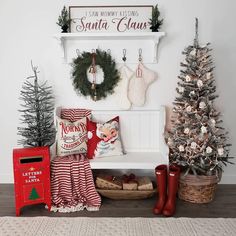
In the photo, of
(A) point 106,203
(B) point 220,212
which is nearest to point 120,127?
(A) point 106,203

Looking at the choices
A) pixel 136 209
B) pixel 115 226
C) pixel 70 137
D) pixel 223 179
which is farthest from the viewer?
pixel 223 179

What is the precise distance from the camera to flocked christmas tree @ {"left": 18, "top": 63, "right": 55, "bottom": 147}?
9.69 feet

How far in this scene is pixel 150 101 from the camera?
313cm

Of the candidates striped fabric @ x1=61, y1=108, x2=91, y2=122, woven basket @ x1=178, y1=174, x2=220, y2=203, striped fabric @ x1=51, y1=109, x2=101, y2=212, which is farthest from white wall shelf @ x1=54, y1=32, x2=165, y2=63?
woven basket @ x1=178, y1=174, x2=220, y2=203

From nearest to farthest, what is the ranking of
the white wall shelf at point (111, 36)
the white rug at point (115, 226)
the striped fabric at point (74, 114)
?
the white rug at point (115, 226) < the white wall shelf at point (111, 36) < the striped fabric at point (74, 114)

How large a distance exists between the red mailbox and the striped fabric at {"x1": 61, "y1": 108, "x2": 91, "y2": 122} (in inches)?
22.5

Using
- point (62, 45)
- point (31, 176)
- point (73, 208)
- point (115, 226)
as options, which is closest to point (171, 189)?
point (115, 226)

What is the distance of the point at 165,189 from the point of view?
2.62 meters

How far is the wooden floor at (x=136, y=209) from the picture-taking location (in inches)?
102

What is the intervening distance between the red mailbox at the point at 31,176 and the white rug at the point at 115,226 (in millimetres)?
171

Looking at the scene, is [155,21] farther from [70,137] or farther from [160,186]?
[160,186]

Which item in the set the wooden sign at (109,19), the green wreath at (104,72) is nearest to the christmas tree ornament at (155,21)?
the wooden sign at (109,19)

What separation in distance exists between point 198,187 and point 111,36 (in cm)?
163

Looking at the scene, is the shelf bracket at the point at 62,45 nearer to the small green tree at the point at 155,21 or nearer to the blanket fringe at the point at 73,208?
the small green tree at the point at 155,21
